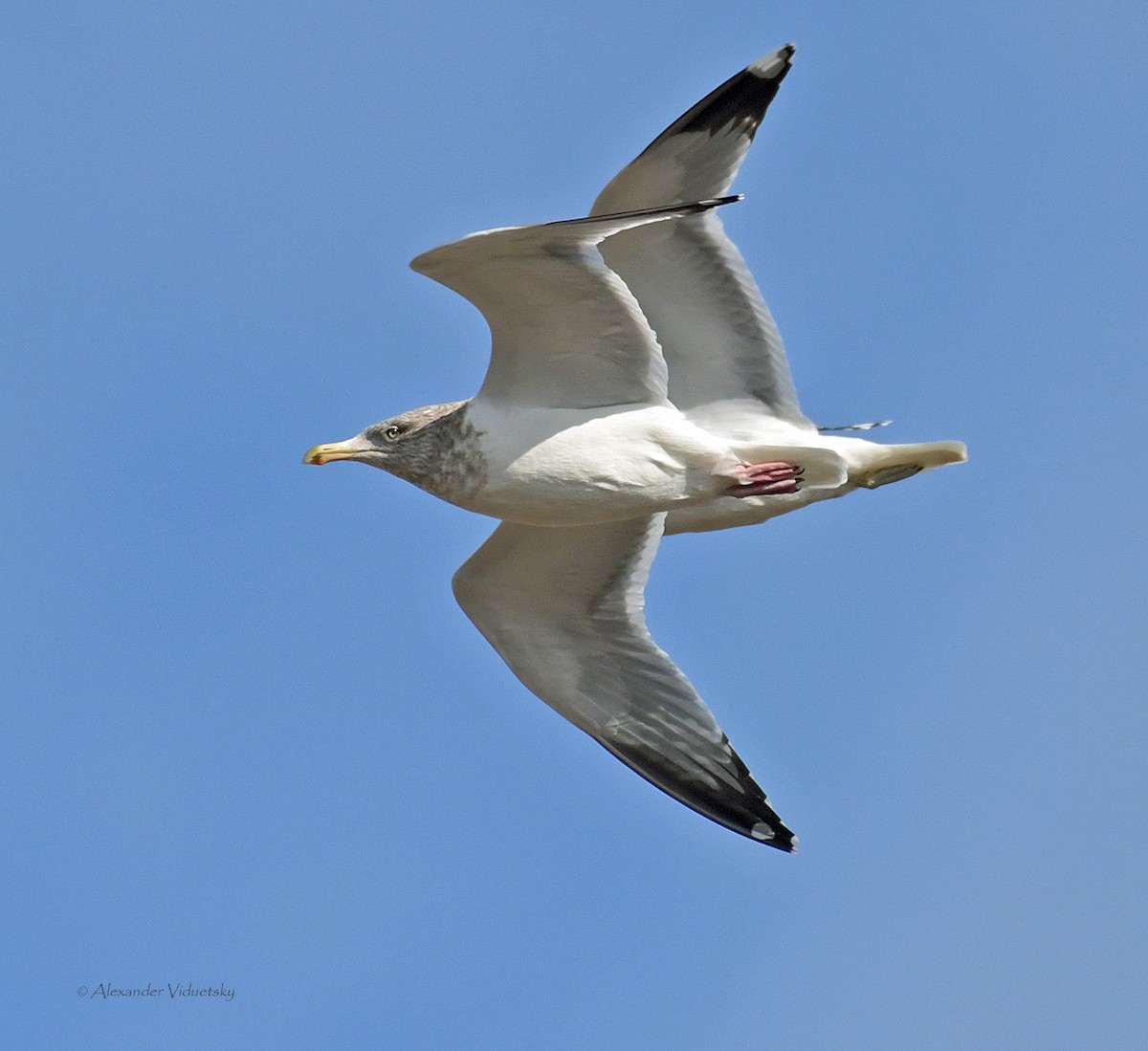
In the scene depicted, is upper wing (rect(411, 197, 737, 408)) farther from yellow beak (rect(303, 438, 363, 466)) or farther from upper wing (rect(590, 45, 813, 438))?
upper wing (rect(590, 45, 813, 438))

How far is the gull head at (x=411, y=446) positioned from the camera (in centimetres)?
976

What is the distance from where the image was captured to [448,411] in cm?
993

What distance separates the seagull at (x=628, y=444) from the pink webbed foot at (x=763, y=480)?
0.04 ft

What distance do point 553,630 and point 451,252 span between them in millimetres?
2982

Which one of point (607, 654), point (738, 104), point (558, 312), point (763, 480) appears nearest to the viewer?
point (558, 312)

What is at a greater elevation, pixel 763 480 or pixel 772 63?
pixel 772 63

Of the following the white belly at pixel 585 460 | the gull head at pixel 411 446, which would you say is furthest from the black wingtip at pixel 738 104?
the gull head at pixel 411 446

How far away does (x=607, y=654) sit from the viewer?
36.4 feet

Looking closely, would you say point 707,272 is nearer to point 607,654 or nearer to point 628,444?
point 628,444

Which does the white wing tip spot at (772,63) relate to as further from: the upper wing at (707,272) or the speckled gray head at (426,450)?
the speckled gray head at (426,450)

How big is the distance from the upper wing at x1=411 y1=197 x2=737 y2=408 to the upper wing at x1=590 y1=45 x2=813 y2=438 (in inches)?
54.2

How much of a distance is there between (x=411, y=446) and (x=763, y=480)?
1.82m

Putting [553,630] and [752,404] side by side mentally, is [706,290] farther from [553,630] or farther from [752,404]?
[553,630]

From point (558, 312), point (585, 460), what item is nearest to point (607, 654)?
point (585, 460)
